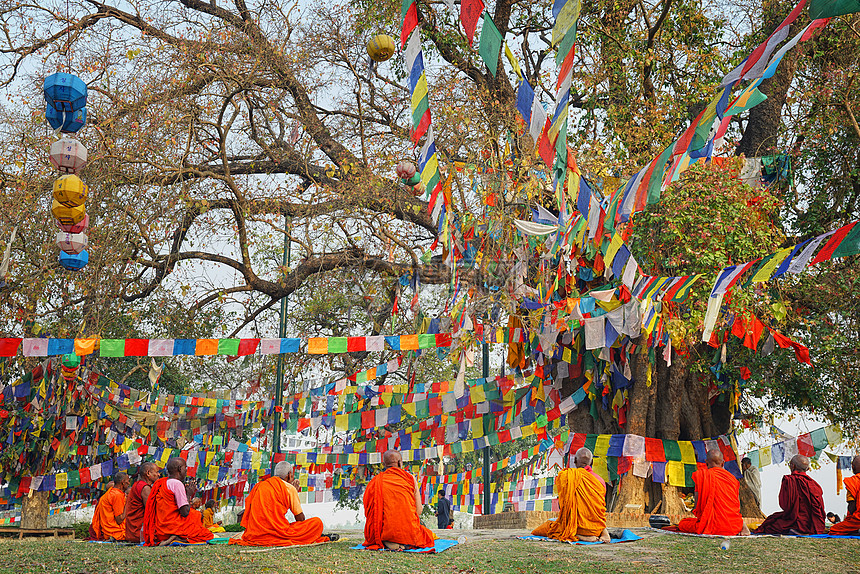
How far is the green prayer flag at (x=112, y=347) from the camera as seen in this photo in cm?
1080

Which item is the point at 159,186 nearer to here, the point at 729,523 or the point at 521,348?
the point at 521,348

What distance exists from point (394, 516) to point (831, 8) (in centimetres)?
584

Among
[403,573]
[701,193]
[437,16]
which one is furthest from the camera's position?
[437,16]

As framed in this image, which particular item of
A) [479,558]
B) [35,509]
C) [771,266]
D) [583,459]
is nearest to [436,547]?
[479,558]

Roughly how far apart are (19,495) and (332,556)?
34.0ft

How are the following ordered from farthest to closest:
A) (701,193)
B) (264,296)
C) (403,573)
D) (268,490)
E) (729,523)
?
(264,296) → (701,193) → (729,523) → (268,490) → (403,573)

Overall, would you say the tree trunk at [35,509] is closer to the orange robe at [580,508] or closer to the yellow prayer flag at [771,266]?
the orange robe at [580,508]

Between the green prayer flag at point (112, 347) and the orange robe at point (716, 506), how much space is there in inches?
311

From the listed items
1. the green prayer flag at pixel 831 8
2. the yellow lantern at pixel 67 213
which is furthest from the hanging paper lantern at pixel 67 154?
the green prayer flag at pixel 831 8

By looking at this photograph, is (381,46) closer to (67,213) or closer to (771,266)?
(67,213)

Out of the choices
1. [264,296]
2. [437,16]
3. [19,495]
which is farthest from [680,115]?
[19,495]

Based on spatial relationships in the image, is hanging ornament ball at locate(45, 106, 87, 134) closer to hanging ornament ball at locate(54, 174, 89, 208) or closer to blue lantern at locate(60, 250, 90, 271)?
A: hanging ornament ball at locate(54, 174, 89, 208)

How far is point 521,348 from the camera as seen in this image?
12.1 m

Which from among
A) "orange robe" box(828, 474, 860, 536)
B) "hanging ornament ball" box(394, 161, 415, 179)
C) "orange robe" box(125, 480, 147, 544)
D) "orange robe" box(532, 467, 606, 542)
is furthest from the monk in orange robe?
"orange robe" box(125, 480, 147, 544)
